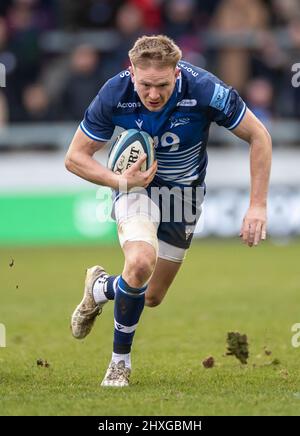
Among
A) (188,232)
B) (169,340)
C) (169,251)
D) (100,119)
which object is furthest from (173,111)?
(169,340)

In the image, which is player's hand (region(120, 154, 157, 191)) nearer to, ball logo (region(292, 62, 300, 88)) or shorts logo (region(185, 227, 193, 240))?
shorts logo (region(185, 227, 193, 240))

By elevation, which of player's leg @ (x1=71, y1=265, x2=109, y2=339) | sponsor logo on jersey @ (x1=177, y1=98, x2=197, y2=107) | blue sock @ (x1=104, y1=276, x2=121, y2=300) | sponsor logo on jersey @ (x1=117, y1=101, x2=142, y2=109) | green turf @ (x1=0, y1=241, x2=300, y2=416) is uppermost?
sponsor logo on jersey @ (x1=177, y1=98, x2=197, y2=107)

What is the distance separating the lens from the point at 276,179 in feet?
57.4

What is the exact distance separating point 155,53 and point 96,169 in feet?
2.73

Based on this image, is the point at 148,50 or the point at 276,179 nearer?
the point at 148,50

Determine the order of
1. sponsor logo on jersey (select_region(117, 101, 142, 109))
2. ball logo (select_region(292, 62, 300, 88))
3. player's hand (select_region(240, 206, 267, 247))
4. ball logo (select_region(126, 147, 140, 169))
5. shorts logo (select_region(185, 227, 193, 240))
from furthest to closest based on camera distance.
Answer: ball logo (select_region(292, 62, 300, 88)), shorts logo (select_region(185, 227, 193, 240)), sponsor logo on jersey (select_region(117, 101, 142, 109)), ball logo (select_region(126, 147, 140, 169)), player's hand (select_region(240, 206, 267, 247))

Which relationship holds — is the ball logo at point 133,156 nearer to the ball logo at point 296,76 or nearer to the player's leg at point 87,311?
the player's leg at point 87,311

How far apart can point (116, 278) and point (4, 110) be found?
10.7 meters

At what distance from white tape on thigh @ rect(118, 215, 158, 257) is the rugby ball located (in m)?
0.34

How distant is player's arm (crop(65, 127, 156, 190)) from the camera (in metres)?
6.90

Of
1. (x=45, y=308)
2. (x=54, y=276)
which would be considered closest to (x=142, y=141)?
(x=45, y=308)

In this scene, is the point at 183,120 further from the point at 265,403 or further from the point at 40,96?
the point at 40,96

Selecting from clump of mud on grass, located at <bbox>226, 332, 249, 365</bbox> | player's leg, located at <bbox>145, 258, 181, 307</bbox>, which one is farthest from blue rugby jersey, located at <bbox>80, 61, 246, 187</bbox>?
clump of mud on grass, located at <bbox>226, 332, 249, 365</bbox>

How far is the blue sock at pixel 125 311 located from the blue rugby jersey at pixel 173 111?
101 cm
